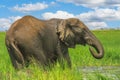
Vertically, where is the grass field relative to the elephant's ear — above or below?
below

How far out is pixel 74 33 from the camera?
10.1m

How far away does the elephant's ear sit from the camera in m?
9.84

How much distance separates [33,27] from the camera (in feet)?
31.1

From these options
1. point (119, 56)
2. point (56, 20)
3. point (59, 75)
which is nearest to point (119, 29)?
point (119, 56)

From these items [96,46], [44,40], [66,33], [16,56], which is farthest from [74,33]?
[16,56]

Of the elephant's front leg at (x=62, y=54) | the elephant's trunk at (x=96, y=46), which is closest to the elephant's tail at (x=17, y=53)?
the elephant's front leg at (x=62, y=54)

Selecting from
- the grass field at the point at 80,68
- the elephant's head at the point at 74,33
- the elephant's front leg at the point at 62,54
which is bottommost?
the grass field at the point at 80,68

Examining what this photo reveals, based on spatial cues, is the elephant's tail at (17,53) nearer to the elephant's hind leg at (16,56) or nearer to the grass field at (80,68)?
the elephant's hind leg at (16,56)

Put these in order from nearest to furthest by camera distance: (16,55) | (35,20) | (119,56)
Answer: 1. (16,55)
2. (35,20)
3. (119,56)

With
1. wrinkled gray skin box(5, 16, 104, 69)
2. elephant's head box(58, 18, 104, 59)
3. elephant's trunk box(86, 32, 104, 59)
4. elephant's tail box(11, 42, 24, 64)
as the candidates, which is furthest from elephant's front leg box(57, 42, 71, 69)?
elephant's tail box(11, 42, 24, 64)

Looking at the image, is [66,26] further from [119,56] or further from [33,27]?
[119,56]

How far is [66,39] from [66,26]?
338 millimetres

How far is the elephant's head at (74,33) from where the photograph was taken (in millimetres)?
9883

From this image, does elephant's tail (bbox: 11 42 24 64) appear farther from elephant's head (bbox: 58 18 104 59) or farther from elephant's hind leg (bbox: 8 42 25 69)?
elephant's head (bbox: 58 18 104 59)
